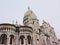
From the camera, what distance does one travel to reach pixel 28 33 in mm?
30047

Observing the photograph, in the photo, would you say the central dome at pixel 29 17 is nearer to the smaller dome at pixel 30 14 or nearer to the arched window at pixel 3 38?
the smaller dome at pixel 30 14

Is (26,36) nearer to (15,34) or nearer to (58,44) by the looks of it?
(15,34)

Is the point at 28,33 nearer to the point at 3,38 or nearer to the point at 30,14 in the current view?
the point at 3,38

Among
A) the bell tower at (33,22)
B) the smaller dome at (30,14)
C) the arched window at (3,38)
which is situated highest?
the smaller dome at (30,14)

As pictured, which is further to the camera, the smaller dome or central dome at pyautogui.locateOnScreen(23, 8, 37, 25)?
the smaller dome

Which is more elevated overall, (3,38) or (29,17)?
(29,17)

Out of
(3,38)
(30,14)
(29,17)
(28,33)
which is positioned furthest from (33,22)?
(3,38)

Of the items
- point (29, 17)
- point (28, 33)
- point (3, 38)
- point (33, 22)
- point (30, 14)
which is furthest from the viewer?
point (30, 14)

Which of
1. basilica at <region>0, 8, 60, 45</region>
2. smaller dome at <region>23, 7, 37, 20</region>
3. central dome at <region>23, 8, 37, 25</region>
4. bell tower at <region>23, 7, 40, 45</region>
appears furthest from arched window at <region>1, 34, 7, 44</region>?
smaller dome at <region>23, 7, 37, 20</region>

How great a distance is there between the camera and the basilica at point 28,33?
28898mm

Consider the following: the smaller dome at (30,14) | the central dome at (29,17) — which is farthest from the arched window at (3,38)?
the smaller dome at (30,14)

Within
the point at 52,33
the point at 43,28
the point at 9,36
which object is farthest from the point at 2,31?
the point at 52,33

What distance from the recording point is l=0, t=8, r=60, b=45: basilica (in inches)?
1138

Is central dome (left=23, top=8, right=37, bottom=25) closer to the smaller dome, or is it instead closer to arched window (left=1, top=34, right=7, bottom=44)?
the smaller dome
